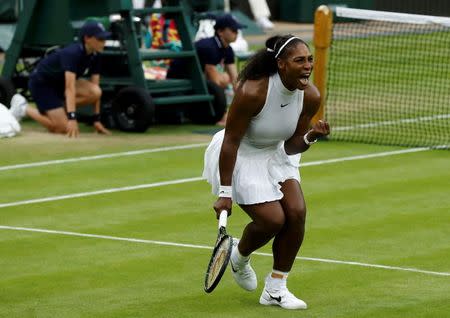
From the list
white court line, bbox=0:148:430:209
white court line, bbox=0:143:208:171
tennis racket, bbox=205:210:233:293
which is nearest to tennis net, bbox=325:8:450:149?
white court line, bbox=0:148:430:209

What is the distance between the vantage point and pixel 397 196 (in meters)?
13.3

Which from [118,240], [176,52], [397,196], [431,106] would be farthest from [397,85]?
[118,240]

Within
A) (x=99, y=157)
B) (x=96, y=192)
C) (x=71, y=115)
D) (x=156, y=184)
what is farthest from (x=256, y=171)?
(x=71, y=115)

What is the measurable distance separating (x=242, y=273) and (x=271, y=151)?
2.78ft

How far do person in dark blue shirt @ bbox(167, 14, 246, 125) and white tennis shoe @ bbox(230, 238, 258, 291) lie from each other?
30.7ft

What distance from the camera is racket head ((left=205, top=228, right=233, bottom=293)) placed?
8219 millimetres

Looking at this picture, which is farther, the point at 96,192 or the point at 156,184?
the point at 156,184

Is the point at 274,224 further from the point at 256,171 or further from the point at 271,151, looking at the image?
the point at 271,151

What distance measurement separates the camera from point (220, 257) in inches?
328

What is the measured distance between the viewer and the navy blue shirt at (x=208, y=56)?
18.7 metres

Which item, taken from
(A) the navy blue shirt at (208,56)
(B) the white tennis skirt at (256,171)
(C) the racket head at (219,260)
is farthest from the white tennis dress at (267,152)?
(A) the navy blue shirt at (208,56)

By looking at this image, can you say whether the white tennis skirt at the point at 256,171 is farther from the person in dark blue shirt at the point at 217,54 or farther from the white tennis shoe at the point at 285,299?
the person in dark blue shirt at the point at 217,54

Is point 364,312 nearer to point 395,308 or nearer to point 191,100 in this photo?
point 395,308

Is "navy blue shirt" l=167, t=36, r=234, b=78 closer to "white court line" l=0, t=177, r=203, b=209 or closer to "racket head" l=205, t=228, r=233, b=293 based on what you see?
"white court line" l=0, t=177, r=203, b=209
